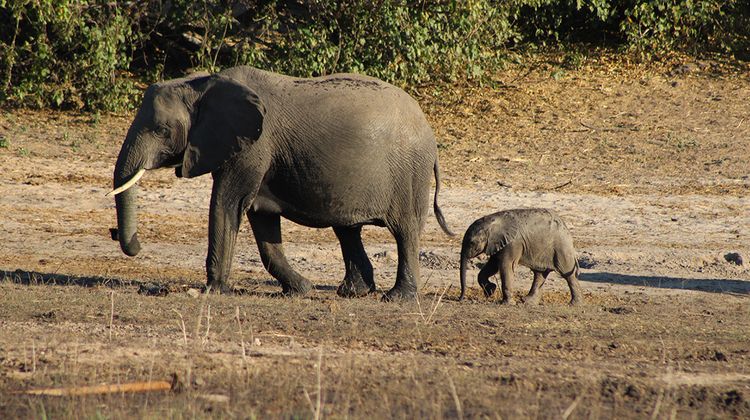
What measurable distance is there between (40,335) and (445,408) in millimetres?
3084

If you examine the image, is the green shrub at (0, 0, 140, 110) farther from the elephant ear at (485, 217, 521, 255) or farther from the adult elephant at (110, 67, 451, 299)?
the elephant ear at (485, 217, 521, 255)

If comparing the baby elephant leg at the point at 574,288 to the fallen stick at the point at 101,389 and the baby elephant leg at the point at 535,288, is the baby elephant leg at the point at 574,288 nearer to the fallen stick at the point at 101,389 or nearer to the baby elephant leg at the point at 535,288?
the baby elephant leg at the point at 535,288

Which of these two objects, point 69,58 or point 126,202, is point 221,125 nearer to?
point 126,202

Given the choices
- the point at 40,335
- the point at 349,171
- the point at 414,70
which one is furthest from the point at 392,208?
the point at 414,70

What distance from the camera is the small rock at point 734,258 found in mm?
13281

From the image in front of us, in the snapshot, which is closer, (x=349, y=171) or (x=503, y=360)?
(x=503, y=360)

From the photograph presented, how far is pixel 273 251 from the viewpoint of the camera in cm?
1118

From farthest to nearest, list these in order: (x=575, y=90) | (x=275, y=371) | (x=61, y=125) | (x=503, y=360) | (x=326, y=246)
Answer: (x=575, y=90)
(x=61, y=125)
(x=326, y=246)
(x=503, y=360)
(x=275, y=371)

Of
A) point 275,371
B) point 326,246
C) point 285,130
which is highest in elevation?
point 285,130

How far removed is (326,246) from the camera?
13688mm

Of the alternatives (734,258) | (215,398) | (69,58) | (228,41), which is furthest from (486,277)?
(228,41)

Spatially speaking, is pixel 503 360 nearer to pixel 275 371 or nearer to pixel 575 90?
pixel 275 371

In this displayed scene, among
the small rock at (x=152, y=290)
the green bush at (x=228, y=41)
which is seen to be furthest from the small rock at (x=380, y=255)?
the green bush at (x=228, y=41)

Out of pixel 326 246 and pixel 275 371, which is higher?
pixel 275 371
